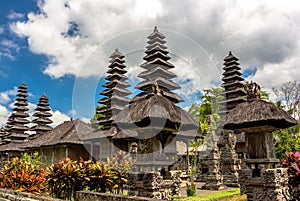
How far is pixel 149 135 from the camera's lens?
955cm

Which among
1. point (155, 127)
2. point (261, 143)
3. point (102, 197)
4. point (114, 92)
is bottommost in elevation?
point (102, 197)

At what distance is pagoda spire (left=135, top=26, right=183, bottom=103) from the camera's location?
943 inches

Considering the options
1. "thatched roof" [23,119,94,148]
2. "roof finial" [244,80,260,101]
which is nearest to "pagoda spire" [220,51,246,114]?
"thatched roof" [23,119,94,148]

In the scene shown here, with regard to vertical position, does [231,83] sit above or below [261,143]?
above

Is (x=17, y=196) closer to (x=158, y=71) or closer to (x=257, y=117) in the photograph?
(x=257, y=117)

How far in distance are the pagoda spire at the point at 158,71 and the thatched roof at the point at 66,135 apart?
6.60 m

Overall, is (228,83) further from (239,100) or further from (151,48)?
(151,48)

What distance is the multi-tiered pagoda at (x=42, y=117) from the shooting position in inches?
1439

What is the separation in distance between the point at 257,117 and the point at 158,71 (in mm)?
14680

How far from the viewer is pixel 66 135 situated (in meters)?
24.7

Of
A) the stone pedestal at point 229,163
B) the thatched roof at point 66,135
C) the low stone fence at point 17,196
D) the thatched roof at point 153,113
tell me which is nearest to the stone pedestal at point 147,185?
the thatched roof at point 153,113

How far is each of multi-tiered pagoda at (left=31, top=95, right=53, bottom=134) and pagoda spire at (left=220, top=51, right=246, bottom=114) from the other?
2319 cm

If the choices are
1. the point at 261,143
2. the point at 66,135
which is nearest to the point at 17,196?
the point at 261,143

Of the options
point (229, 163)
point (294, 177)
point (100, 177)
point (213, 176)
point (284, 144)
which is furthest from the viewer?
point (284, 144)
